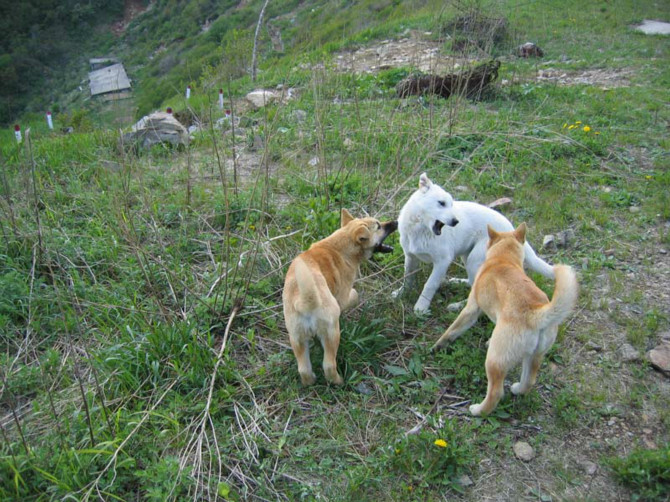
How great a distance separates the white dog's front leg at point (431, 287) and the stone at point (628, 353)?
5.13ft

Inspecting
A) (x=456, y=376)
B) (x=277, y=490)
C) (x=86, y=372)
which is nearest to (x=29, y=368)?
(x=86, y=372)

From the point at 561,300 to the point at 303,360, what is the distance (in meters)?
1.80

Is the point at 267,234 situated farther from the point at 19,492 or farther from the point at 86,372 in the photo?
the point at 19,492

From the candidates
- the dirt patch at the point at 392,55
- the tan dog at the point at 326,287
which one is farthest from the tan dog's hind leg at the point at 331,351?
the dirt patch at the point at 392,55

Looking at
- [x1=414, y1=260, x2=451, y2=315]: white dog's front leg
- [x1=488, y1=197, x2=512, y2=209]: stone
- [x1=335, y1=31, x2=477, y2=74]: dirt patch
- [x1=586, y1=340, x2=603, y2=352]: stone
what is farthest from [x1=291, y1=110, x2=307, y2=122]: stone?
[x1=586, y1=340, x2=603, y2=352]: stone

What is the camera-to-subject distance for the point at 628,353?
4023mm

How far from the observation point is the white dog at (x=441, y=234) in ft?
14.8

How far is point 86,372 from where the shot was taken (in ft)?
13.0

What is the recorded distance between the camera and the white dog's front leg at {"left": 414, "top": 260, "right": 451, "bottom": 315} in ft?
15.1

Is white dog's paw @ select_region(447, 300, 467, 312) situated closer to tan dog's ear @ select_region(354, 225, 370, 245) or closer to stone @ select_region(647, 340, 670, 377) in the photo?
tan dog's ear @ select_region(354, 225, 370, 245)

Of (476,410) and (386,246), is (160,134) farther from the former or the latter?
(476,410)

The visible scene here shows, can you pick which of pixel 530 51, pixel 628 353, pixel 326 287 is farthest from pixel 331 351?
pixel 530 51

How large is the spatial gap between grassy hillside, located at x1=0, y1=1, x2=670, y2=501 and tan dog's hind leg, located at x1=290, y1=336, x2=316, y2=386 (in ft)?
0.34

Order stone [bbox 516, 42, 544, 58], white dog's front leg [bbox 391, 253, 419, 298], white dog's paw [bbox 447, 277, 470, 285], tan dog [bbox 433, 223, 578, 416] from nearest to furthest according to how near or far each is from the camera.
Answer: tan dog [bbox 433, 223, 578, 416] → white dog's front leg [bbox 391, 253, 419, 298] → white dog's paw [bbox 447, 277, 470, 285] → stone [bbox 516, 42, 544, 58]
